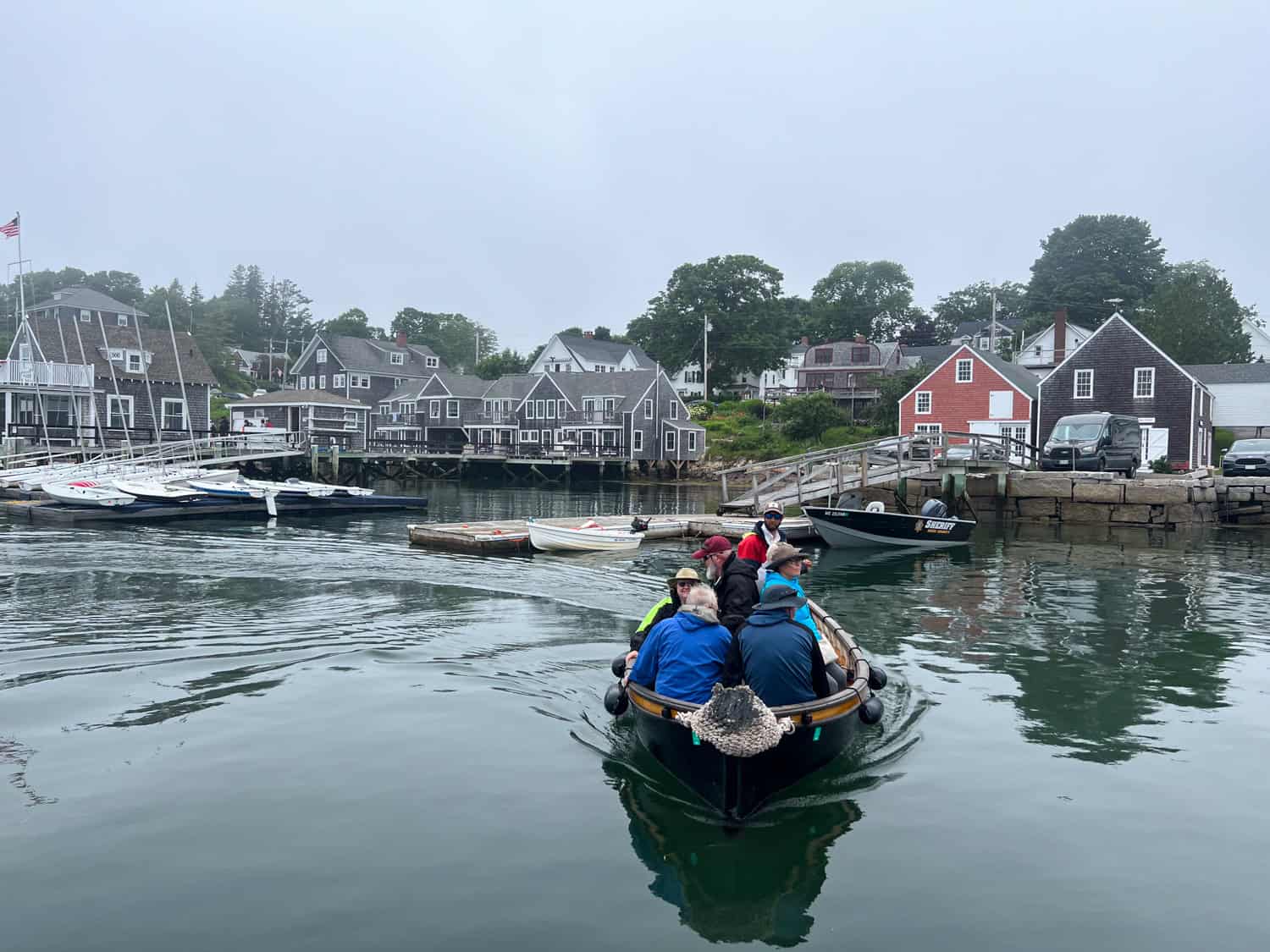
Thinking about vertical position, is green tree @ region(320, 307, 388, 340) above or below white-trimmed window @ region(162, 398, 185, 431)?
above

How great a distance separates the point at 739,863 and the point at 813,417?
230 feet

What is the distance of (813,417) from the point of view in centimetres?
7588

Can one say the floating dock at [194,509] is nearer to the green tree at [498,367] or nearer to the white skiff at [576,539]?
the white skiff at [576,539]

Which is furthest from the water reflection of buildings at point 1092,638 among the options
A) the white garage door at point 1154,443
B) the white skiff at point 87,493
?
the white skiff at point 87,493

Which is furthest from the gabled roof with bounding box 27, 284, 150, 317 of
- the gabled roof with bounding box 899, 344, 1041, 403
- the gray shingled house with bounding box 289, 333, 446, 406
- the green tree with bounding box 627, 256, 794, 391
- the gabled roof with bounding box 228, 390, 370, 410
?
the gabled roof with bounding box 899, 344, 1041, 403

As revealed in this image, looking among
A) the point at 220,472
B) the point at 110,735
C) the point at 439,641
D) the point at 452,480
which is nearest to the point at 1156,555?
the point at 439,641

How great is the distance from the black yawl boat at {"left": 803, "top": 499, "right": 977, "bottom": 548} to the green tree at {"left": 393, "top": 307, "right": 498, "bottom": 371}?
111 metres

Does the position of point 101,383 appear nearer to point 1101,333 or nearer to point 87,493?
point 87,493

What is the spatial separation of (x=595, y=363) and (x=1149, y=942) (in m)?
92.2

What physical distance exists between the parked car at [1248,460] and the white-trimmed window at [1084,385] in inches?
478

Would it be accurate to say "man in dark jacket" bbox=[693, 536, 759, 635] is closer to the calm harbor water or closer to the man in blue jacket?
the man in blue jacket

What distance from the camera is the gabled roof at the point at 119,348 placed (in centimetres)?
6169

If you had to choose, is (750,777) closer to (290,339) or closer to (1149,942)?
(1149,942)

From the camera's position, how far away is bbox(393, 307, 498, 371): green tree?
137625 mm
